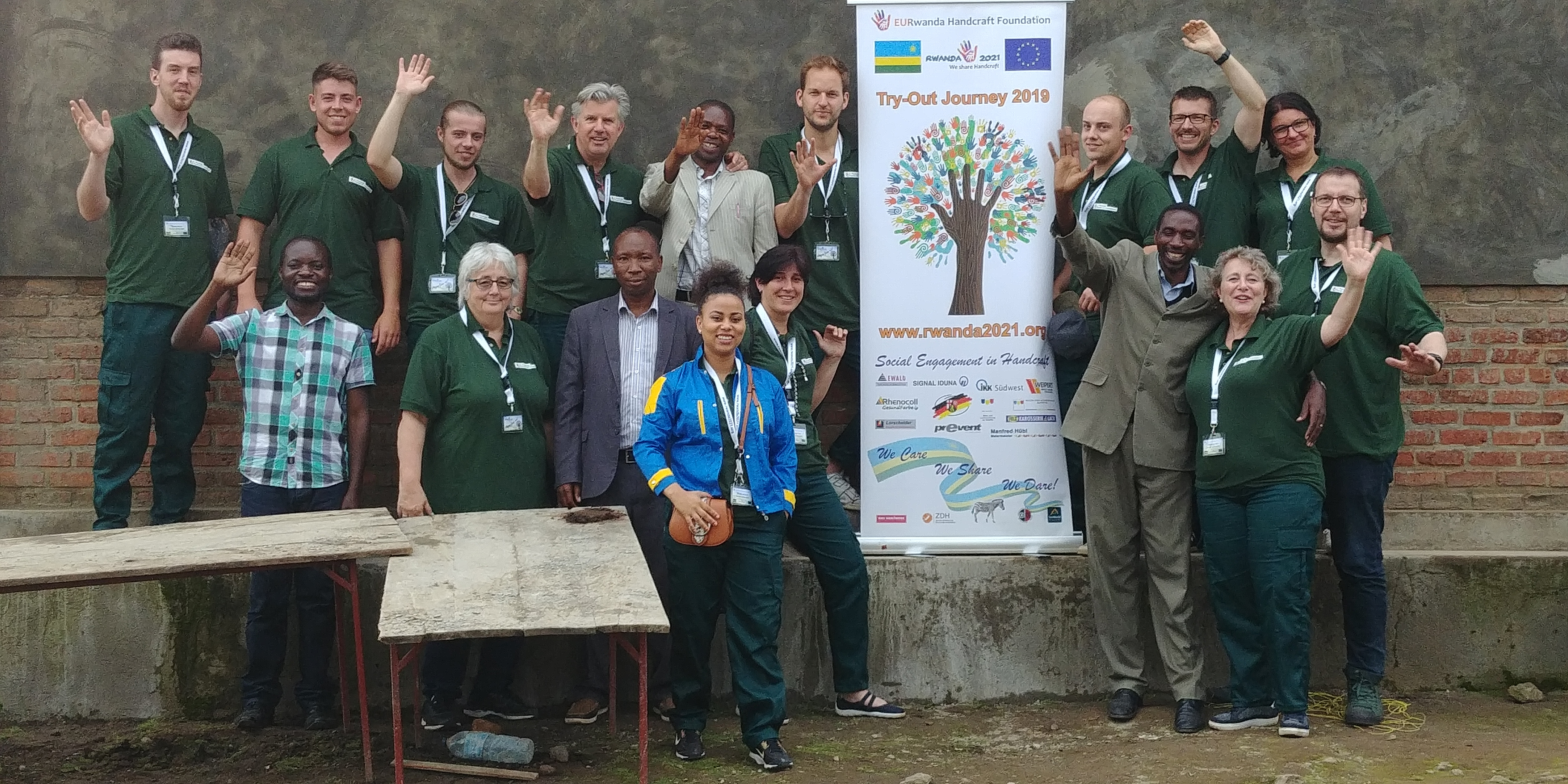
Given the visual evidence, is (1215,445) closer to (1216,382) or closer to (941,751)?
(1216,382)

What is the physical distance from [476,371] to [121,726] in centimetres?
216

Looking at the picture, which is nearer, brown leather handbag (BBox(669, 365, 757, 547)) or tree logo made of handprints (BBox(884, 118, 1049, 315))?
brown leather handbag (BBox(669, 365, 757, 547))

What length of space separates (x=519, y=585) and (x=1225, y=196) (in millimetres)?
3474

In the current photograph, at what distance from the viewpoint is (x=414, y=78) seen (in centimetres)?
636

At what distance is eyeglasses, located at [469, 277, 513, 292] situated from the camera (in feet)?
19.1

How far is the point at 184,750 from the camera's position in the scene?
19.0 feet

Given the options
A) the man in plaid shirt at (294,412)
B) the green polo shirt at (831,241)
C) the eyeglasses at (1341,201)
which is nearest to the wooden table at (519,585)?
the man in plaid shirt at (294,412)

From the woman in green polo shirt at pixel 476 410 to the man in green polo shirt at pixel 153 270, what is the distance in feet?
3.87

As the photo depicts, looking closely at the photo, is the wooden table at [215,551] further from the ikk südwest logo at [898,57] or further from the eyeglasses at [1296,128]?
the eyeglasses at [1296,128]

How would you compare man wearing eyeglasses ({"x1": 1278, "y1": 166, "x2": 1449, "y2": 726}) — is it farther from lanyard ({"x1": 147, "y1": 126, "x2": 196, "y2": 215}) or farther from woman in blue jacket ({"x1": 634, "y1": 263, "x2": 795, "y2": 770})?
lanyard ({"x1": 147, "y1": 126, "x2": 196, "y2": 215})

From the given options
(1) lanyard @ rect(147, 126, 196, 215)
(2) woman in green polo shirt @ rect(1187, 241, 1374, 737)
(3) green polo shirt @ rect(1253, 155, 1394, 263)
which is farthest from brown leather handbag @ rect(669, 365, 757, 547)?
(1) lanyard @ rect(147, 126, 196, 215)

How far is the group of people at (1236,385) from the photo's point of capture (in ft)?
18.4

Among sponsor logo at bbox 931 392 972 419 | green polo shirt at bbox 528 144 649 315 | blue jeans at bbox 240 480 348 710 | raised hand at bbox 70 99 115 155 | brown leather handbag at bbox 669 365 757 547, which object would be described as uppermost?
raised hand at bbox 70 99 115 155

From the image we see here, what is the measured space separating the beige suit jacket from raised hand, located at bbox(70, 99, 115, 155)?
216cm
